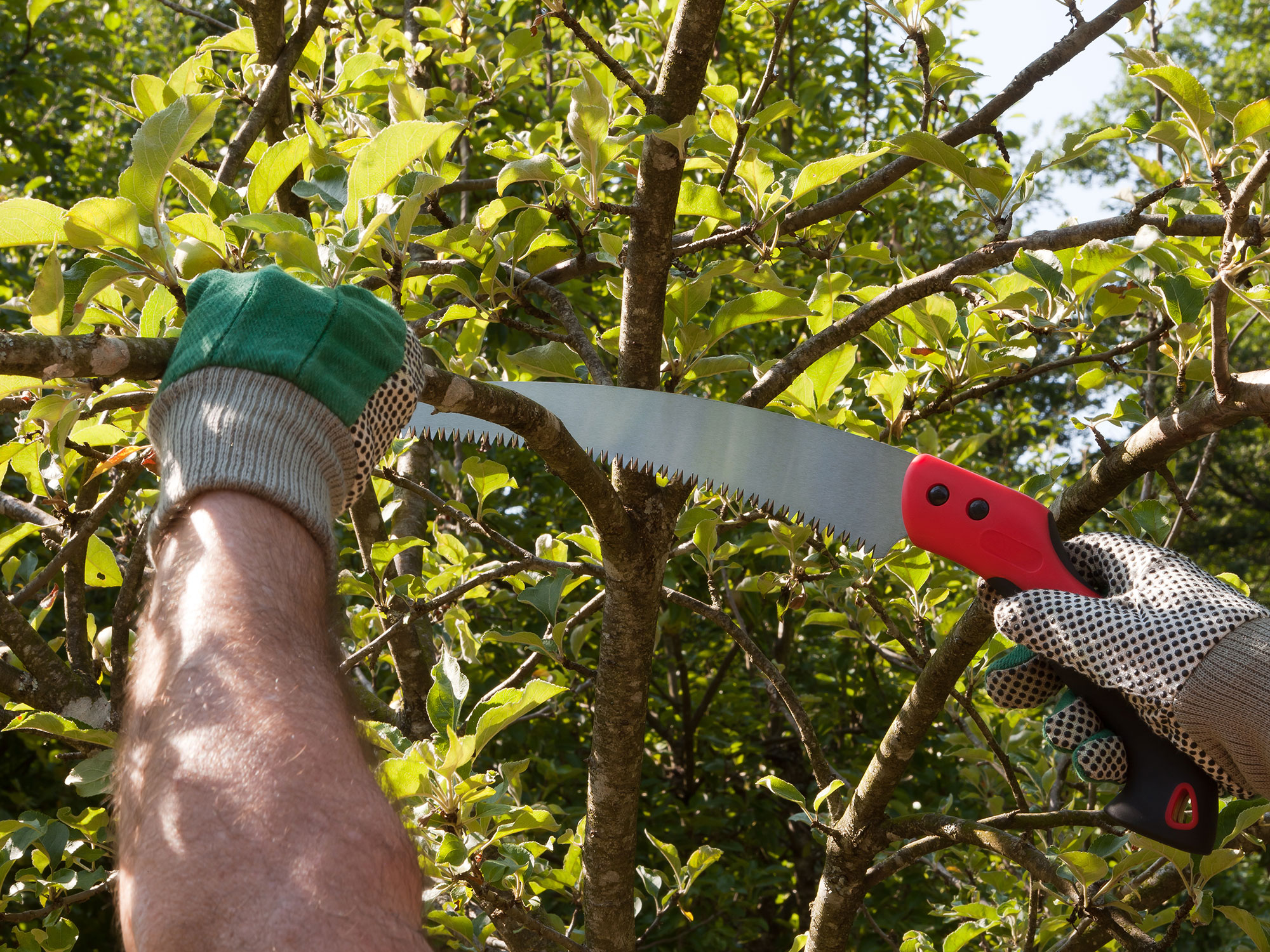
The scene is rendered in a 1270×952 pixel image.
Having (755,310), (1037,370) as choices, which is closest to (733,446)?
(755,310)

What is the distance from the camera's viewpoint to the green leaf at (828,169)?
1.97 meters

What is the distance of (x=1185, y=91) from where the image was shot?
1.79m

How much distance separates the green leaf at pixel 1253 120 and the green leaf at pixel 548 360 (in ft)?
4.48

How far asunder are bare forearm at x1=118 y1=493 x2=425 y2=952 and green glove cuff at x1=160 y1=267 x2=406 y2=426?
0.25 m

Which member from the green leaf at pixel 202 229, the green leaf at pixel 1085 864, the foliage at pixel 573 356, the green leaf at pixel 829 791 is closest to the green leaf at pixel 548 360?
the foliage at pixel 573 356

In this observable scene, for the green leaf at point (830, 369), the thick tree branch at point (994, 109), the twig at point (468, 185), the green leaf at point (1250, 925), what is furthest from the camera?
the twig at point (468, 185)

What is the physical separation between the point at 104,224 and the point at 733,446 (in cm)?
130

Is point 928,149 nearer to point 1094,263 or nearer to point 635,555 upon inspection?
point 1094,263

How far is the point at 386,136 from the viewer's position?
1739 millimetres

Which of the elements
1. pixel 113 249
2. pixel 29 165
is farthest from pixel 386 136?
pixel 29 165

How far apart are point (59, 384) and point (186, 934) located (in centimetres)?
114

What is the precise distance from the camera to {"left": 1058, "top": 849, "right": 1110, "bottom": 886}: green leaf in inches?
83.0

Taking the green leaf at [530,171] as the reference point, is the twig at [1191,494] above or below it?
below

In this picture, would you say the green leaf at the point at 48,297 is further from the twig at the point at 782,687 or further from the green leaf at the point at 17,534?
the twig at the point at 782,687
